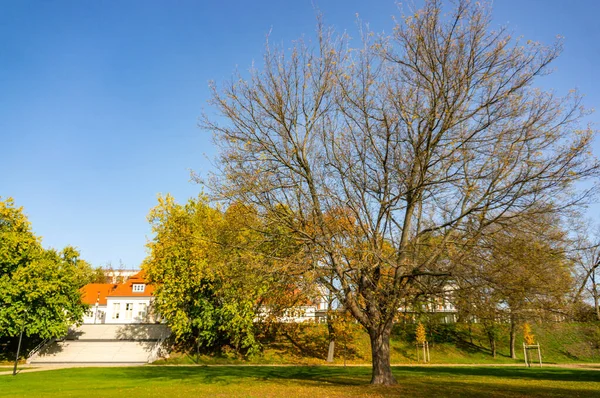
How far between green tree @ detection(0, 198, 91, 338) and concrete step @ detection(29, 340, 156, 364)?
9.11 feet

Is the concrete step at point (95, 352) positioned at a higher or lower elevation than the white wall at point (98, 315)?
lower

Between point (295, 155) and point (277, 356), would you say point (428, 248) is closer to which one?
point (295, 155)

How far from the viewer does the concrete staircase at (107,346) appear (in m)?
34.3

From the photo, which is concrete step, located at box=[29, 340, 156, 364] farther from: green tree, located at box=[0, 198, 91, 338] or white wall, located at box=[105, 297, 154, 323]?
white wall, located at box=[105, 297, 154, 323]

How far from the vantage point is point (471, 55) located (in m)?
12.0

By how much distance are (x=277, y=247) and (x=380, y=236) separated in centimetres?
361

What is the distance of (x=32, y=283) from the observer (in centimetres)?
3183

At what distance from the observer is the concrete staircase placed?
3431 centimetres

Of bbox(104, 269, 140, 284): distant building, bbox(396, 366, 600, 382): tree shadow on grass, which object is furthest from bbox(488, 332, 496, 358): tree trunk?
bbox(104, 269, 140, 284): distant building

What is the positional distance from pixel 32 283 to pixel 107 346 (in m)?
9.20

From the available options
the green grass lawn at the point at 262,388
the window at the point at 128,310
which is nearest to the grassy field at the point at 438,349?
the green grass lawn at the point at 262,388

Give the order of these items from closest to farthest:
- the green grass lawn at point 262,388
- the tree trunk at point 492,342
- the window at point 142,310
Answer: the green grass lawn at point 262,388 < the tree trunk at point 492,342 < the window at point 142,310

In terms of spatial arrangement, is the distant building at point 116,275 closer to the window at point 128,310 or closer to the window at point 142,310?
the window at point 128,310

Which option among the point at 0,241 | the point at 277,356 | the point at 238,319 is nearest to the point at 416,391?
the point at 238,319
